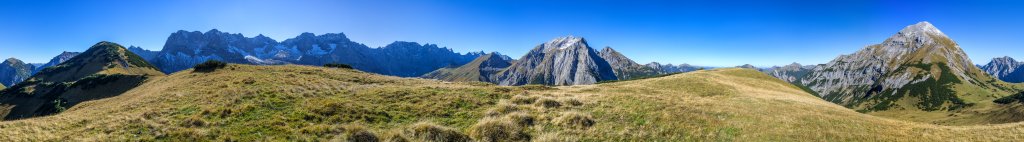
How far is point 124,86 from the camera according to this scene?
6631 centimetres

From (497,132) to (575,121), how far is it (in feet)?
18.5

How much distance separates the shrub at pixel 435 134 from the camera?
23844mm

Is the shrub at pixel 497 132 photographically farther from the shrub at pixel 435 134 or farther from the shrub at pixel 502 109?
the shrub at pixel 502 109

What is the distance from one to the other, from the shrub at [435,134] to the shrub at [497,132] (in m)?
0.84

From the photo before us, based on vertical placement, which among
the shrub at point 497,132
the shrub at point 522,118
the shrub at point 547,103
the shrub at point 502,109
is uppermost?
the shrub at point 547,103

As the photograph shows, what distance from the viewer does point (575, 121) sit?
28.2 m

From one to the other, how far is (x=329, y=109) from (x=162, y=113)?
10194mm

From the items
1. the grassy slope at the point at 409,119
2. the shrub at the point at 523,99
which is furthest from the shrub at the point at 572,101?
the shrub at the point at 523,99

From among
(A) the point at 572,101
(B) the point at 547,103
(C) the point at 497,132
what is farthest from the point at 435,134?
(A) the point at 572,101

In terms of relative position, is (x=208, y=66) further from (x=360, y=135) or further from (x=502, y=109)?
(x=360, y=135)

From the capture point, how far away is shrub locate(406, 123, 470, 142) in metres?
23.8

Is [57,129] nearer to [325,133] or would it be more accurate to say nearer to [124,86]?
[325,133]

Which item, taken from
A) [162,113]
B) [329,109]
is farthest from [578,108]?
[162,113]

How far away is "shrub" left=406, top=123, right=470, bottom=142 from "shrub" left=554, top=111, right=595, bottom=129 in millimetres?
6691
